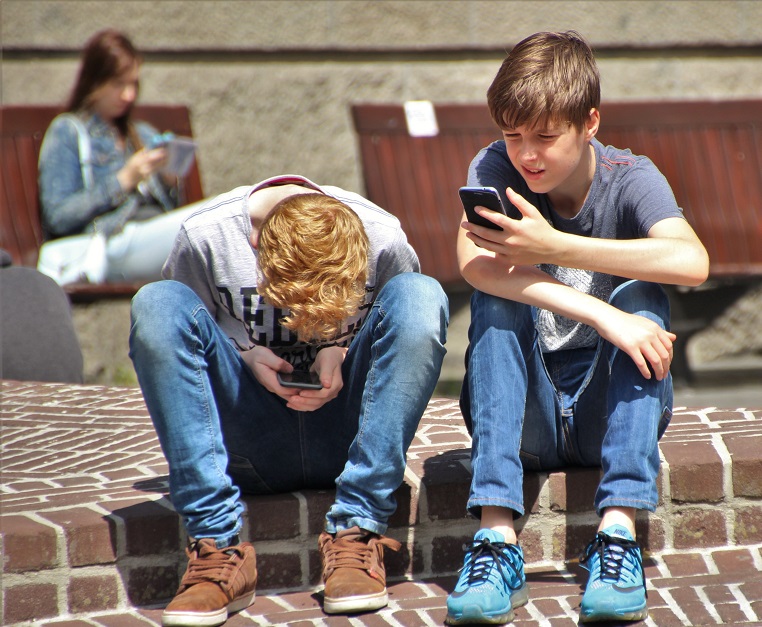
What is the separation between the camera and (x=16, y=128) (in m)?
5.64

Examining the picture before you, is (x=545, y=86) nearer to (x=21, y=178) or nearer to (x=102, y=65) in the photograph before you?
(x=102, y=65)

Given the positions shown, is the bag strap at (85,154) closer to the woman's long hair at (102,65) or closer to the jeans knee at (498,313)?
the woman's long hair at (102,65)

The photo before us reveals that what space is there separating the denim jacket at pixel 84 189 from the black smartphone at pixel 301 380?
2798 millimetres

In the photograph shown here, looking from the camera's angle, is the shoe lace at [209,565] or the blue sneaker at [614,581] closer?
the blue sneaker at [614,581]

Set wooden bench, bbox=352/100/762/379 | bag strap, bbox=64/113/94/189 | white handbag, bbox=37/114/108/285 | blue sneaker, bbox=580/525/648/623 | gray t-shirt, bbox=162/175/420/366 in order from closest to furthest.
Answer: blue sneaker, bbox=580/525/648/623 < gray t-shirt, bbox=162/175/420/366 < white handbag, bbox=37/114/108/285 < bag strap, bbox=64/113/94/189 < wooden bench, bbox=352/100/762/379

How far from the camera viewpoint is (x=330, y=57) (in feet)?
20.4

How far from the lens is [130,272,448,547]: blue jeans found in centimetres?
237

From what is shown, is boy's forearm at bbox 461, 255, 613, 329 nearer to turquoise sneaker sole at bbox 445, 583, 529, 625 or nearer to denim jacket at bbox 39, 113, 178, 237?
turquoise sneaker sole at bbox 445, 583, 529, 625

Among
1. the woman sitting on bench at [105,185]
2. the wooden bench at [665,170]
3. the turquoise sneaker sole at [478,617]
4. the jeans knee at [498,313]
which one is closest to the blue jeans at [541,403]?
the jeans knee at [498,313]

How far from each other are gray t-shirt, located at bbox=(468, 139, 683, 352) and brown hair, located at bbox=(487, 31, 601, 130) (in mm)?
170

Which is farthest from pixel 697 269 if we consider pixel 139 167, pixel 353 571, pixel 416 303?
pixel 139 167

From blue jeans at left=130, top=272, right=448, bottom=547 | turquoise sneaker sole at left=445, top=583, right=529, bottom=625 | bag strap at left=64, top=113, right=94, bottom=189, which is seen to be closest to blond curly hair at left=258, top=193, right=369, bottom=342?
blue jeans at left=130, top=272, right=448, bottom=547

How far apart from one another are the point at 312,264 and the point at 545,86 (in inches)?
26.4

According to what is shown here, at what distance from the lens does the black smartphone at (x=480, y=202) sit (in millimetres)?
2359
